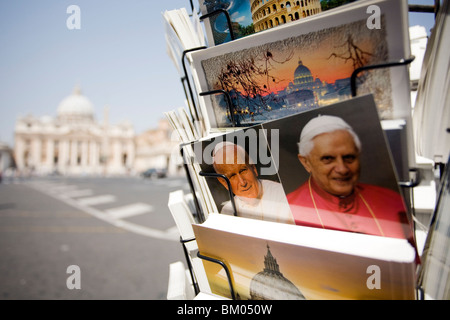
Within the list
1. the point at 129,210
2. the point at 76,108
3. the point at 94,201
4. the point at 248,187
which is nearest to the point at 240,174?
the point at 248,187

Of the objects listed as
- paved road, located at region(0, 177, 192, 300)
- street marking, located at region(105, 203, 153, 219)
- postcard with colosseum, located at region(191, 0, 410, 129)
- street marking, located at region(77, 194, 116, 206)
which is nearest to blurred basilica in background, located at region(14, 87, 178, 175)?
street marking, located at region(77, 194, 116, 206)

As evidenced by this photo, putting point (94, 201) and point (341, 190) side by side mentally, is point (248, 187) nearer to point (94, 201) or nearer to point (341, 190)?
point (341, 190)

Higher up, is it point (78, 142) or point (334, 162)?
point (78, 142)

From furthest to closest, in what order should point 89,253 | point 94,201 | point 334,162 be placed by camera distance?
1. point 94,201
2. point 89,253
3. point 334,162

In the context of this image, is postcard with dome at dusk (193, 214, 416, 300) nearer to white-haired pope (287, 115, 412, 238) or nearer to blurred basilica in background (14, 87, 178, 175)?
white-haired pope (287, 115, 412, 238)

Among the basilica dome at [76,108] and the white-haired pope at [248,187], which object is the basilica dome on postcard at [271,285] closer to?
the white-haired pope at [248,187]

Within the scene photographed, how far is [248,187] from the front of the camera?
0.32 meters

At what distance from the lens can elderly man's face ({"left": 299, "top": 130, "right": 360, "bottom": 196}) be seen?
0.24m

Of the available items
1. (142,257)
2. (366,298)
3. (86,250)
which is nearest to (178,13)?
(366,298)

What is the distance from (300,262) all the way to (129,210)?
13.1ft

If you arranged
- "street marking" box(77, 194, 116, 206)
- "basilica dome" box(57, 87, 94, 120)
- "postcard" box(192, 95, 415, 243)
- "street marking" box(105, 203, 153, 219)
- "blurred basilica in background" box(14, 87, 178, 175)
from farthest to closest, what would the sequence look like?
"basilica dome" box(57, 87, 94, 120) < "blurred basilica in background" box(14, 87, 178, 175) < "street marking" box(77, 194, 116, 206) < "street marking" box(105, 203, 153, 219) < "postcard" box(192, 95, 415, 243)

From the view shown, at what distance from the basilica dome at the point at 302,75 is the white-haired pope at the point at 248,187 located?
0.35ft

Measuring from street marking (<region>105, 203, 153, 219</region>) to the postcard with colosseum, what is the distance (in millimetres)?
3567

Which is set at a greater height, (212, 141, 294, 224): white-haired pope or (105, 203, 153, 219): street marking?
(212, 141, 294, 224): white-haired pope
